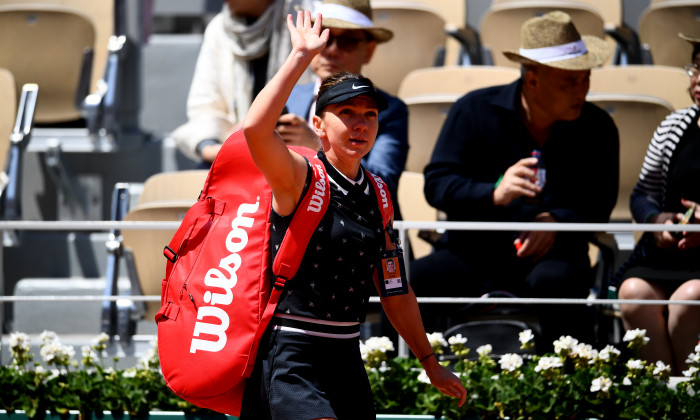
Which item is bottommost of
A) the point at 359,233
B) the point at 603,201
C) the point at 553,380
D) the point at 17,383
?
the point at 17,383

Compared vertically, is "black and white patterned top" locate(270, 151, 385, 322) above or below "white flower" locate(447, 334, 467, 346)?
above

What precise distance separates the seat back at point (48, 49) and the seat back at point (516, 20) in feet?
7.30

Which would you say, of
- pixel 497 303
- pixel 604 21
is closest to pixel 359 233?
pixel 497 303

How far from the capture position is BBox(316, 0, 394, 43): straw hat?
4188mm

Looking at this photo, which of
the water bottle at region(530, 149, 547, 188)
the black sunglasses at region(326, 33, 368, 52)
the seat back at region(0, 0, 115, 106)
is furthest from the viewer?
the seat back at region(0, 0, 115, 106)

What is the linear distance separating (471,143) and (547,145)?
303 millimetres

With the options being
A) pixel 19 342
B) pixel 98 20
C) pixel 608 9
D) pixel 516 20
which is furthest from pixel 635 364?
pixel 98 20

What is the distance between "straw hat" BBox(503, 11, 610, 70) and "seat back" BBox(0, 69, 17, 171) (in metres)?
2.53

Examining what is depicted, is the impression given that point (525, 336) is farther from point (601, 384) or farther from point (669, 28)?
point (669, 28)

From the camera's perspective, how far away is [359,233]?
2600 millimetres

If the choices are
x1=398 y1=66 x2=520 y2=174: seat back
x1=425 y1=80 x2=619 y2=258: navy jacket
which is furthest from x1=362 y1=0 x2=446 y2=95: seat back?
x1=425 y1=80 x2=619 y2=258: navy jacket

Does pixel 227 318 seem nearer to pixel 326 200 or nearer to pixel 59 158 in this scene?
pixel 326 200

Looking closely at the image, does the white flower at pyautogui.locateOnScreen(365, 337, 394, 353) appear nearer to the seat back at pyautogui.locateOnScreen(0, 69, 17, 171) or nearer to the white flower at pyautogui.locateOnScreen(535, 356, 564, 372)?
the white flower at pyautogui.locateOnScreen(535, 356, 564, 372)

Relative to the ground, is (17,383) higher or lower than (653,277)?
lower
